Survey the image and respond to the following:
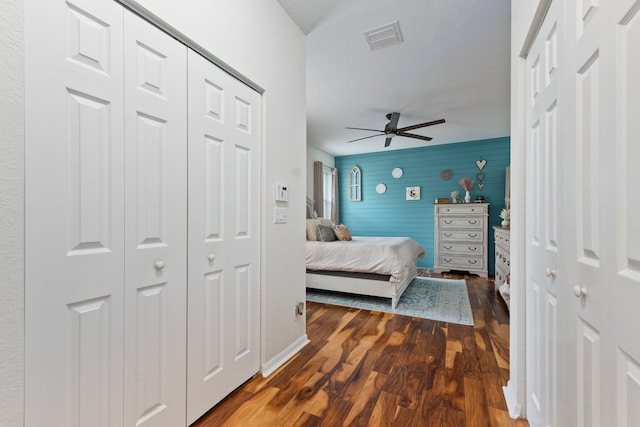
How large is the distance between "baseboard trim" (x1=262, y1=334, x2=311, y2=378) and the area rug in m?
1.14

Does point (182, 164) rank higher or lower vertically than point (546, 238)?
higher

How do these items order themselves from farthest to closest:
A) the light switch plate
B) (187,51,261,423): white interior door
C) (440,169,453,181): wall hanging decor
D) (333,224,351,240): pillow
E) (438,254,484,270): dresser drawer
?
1. (440,169,453,181): wall hanging decor
2. (438,254,484,270): dresser drawer
3. (333,224,351,240): pillow
4. the light switch plate
5. (187,51,261,423): white interior door

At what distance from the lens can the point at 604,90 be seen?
685mm

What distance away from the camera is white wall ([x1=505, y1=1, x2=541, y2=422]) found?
1.39 meters

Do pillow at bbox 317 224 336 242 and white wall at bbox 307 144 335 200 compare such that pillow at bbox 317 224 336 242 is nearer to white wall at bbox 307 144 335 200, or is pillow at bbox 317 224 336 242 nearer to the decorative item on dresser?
white wall at bbox 307 144 335 200

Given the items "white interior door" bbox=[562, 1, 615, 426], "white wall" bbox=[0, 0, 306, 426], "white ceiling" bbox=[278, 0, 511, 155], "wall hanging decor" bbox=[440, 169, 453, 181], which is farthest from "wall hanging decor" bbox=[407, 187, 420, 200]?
"white interior door" bbox=[562, 1, 615, 426]

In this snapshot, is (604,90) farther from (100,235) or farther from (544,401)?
(100,235)

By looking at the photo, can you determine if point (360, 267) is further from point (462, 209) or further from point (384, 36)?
point (462, 209)

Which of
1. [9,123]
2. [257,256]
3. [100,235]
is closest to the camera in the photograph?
[9,123]

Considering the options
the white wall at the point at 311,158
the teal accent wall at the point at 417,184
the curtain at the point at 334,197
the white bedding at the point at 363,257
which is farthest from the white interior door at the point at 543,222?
the curtain at the point at 334,197

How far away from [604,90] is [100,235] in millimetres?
1649

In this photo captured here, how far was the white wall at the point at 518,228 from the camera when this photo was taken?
1.39 meters

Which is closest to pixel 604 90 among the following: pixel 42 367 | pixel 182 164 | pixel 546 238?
pixel 546 238

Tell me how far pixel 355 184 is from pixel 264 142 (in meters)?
4.88
